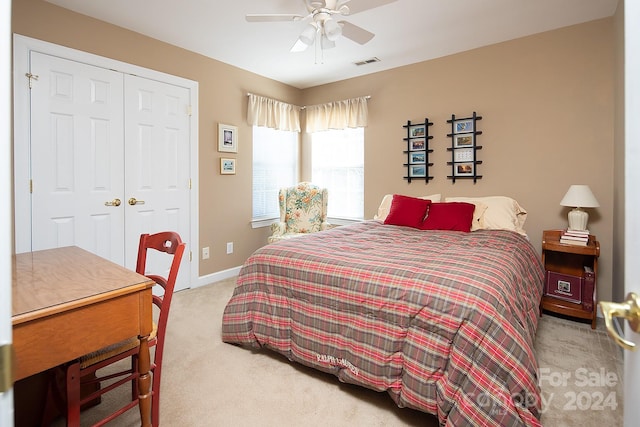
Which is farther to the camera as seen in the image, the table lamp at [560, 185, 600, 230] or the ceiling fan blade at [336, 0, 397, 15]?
the table lamp at [560, 185, 600, 230]

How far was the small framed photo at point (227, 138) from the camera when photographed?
13.2ft

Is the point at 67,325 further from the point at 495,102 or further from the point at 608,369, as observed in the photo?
the point at 495,102

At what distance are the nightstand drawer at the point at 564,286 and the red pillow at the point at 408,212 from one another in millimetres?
1216

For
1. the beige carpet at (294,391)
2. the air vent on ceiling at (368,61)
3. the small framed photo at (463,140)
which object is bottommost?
the beige carpet at (294,391)

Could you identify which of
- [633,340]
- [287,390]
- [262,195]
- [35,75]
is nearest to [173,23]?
[35,75]

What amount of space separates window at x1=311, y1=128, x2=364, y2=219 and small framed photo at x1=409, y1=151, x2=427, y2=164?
2.44 feet

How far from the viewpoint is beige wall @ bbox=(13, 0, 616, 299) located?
3.00 metres

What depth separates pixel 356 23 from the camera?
306cm

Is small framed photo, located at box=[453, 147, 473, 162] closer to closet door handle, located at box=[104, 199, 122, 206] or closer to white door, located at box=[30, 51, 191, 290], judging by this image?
white door, located at box=[30, 51, 191, 290]

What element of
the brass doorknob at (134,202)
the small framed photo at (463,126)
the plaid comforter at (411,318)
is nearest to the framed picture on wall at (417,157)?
the small framed photo at (463,126)

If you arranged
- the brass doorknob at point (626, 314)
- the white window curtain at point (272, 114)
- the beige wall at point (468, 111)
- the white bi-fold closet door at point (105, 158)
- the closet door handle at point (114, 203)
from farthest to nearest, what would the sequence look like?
the white window curtain at point (272, 114) < the closet door handle at point (114, 203) < the beige wall at point (468, 111) < the white bi-fold closet door at point (105, 158) < the brass doorknob at point (626, 314)

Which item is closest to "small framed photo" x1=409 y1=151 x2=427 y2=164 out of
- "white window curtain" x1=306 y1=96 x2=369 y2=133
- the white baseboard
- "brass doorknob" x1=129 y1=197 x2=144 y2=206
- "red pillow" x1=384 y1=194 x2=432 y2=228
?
"red pillow" x1=384 y1=194 x2=432 y2=228

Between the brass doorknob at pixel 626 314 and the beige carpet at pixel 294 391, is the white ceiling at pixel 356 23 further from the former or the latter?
the beige carpet at pixel 294 391

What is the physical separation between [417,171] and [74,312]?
3578mm
